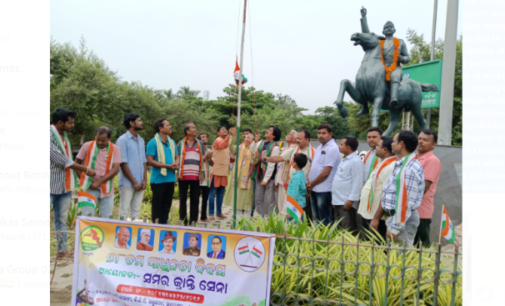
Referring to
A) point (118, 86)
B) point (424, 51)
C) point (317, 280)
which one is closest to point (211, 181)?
point (317, 280)

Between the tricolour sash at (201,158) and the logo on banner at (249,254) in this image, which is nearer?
the logo on banner at (249,254)

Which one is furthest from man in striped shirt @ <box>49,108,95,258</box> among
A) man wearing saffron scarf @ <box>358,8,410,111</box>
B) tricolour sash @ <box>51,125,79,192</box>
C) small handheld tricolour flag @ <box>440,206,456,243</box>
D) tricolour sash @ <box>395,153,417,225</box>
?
man wearing saffron scarf @ <box>358,8,410,111</box>

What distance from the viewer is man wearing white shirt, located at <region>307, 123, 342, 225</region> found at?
471 cm

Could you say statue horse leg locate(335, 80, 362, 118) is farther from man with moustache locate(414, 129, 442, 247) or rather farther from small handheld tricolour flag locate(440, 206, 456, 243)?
small handheld tricolour flag locate(440, 206, 456, 243)

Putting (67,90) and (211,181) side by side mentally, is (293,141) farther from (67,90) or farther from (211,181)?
(67,90)

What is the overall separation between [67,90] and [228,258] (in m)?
20.8

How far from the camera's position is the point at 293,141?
19.4 ft

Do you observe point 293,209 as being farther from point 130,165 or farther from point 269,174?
point 130,165

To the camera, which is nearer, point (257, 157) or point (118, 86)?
point (257, 157)

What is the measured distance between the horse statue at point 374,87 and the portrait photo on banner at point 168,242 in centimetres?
533

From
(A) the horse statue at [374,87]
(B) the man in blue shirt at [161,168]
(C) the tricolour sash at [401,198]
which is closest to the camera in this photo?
(C) the tricolour sash at [401,198]

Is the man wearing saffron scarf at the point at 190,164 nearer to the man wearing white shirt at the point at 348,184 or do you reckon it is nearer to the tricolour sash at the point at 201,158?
the tricolour sash at the point at 201,158

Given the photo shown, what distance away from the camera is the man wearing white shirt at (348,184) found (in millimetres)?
4195

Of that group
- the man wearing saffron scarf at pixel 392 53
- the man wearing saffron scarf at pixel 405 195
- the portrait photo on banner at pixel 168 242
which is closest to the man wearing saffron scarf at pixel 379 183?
the man wearing saffron scarf at pixel 405 195
